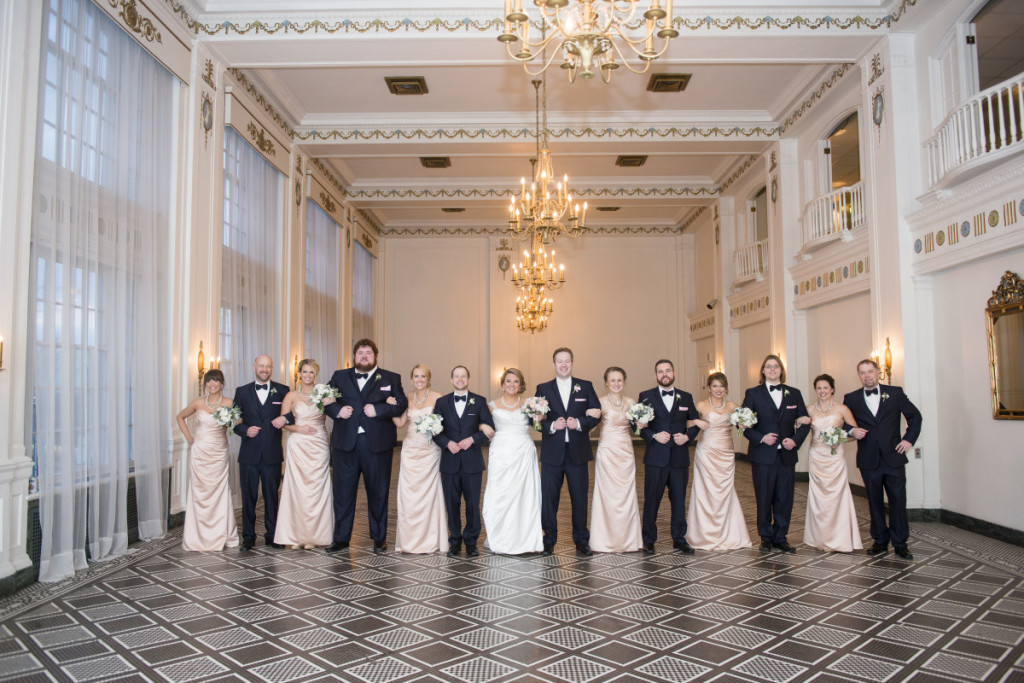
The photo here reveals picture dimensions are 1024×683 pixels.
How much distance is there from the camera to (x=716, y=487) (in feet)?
22.0

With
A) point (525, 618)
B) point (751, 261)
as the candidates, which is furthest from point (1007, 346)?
point (751, 261)

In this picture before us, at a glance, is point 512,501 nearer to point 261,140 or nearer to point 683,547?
point 683,547

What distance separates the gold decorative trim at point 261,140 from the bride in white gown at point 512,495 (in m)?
6.09

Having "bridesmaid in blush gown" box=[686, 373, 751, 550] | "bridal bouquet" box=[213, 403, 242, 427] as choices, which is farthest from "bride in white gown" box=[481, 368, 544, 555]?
"bridal bouquet" box=[213, 403, 242, 427]

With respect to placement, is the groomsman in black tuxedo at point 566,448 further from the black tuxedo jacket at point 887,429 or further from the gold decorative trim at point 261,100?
the gold decorative trim at point 261,100

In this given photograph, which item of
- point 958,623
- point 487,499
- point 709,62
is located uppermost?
point 709,62

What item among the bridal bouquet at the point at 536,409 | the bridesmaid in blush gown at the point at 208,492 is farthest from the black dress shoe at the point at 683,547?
the bridesmaid in blush gown at the point at 208,492

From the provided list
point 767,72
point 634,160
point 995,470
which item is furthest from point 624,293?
point 995,470

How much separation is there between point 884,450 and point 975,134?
3.33 metres

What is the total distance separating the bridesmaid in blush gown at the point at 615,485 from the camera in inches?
259

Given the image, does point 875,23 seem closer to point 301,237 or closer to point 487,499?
point 487,499

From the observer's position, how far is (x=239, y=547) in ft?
22.7

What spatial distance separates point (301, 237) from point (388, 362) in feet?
25.9

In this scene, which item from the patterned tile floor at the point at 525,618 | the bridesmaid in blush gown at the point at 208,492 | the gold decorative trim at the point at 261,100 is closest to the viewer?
the patterned tile floor at the point at 525,618
